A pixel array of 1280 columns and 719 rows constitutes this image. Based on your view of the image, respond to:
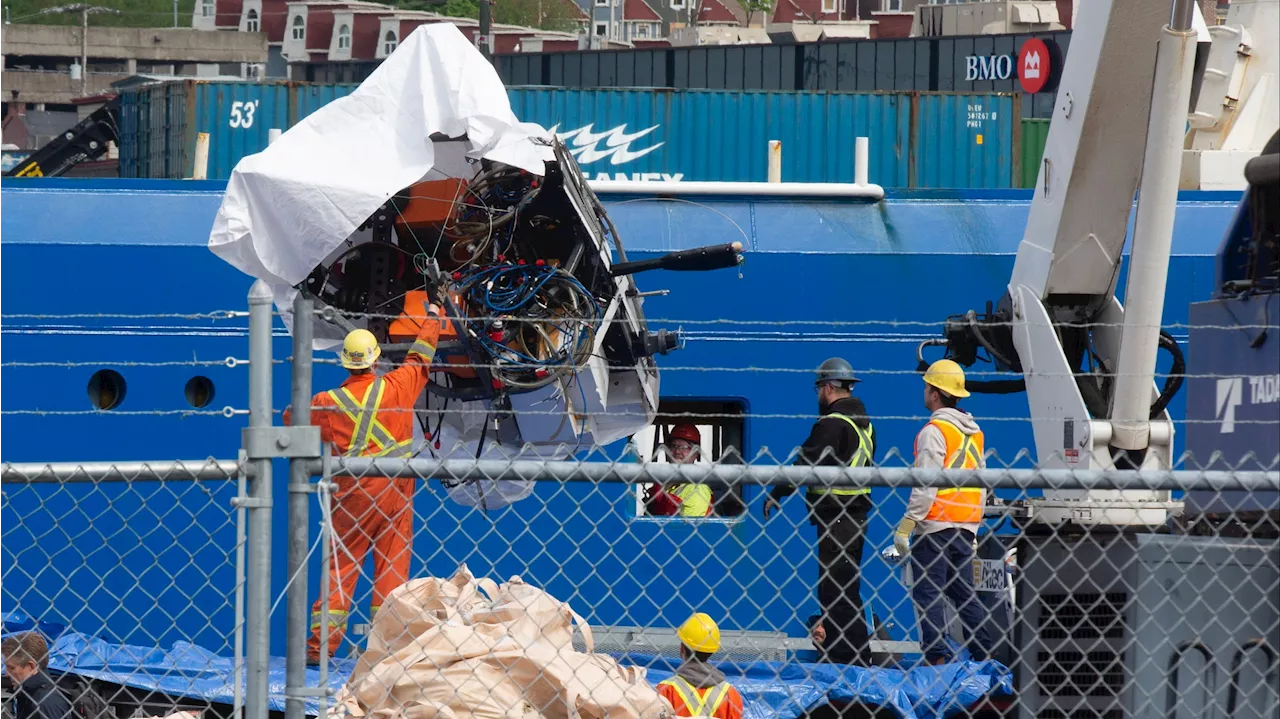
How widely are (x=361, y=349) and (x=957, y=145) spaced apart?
9.73 m

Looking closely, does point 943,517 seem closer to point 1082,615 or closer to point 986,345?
point 986,345

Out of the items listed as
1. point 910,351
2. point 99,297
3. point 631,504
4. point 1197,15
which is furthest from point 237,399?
point 1197,15

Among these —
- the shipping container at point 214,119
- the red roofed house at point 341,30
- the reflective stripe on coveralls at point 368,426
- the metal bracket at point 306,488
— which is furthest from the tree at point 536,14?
the metal bracket at point 306,488

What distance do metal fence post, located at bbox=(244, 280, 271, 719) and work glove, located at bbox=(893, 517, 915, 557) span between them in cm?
475

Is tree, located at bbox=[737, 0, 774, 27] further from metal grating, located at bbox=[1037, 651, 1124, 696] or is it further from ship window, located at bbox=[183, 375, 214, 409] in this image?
metal grating, located at bbox=[1037, 651, 1124, 696]

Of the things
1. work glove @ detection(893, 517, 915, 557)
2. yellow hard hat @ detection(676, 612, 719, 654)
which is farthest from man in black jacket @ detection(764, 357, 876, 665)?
yellow hard hat @ detection(676, 612, 719, 654)

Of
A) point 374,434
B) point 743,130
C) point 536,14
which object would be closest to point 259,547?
point 374,434

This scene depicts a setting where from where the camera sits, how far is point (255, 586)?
3.91 metres

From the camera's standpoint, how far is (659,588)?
9.73 meters

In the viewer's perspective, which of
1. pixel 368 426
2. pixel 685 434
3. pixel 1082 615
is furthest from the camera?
pixel 685 434

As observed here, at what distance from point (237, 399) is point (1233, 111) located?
742cm

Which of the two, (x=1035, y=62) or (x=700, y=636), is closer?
(x=700, y=636)

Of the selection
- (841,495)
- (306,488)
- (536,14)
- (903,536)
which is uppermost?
(536,14)

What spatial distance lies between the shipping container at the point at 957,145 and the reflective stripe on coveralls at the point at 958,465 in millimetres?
8118
